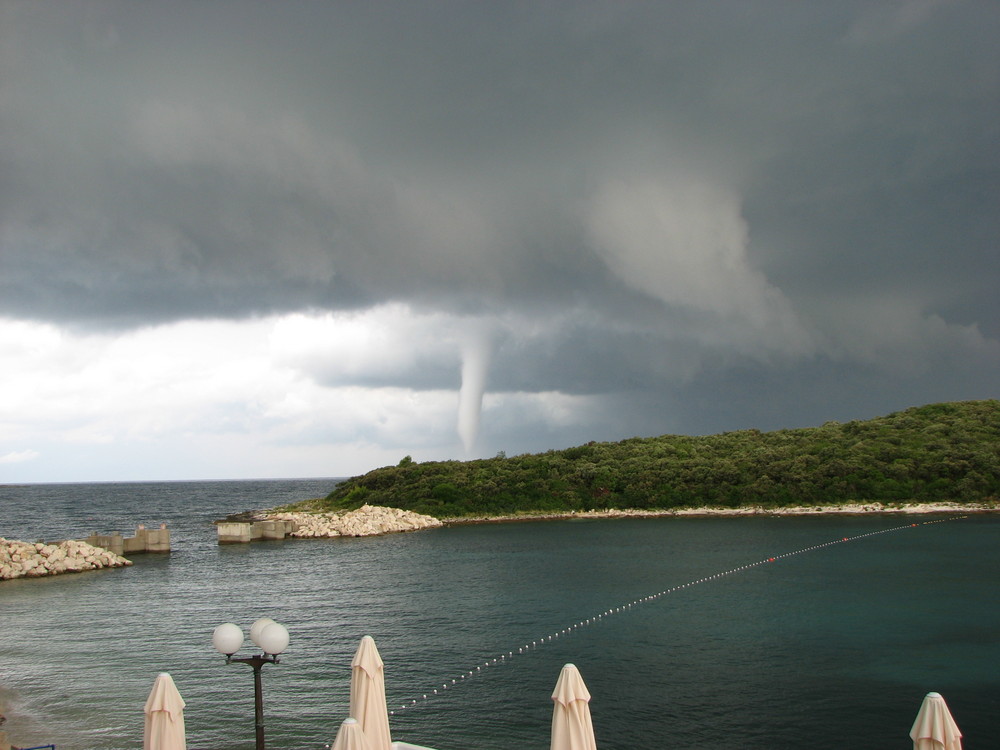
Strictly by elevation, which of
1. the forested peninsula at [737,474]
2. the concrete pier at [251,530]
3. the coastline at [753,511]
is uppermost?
the forested peninsula at [737,474]

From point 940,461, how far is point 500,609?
62.0 meters

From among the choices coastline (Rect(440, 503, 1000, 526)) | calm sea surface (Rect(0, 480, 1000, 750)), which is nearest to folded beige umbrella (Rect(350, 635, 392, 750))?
calm sea surface (Rect(0, 480, 1000, 750))

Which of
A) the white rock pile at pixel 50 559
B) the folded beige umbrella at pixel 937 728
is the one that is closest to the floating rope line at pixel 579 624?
the folded beige umbrella at pixel 937 728

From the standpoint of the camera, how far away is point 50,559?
45.7 meters

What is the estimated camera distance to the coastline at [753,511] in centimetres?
6738

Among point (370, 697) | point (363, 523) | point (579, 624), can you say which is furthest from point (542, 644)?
point (363, 523)

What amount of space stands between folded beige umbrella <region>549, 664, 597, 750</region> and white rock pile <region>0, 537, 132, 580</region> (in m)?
44.9

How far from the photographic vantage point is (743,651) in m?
22.5

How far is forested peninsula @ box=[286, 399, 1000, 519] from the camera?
7319 cm

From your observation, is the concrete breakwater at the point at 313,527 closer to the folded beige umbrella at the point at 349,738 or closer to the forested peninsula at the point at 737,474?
the forested peninsula at the point at 737,474

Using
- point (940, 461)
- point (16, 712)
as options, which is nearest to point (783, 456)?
point (940, 461)

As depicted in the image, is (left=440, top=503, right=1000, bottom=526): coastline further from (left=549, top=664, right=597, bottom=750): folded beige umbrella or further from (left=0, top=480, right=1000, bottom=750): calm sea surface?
(left=549, top=664, right=597, bottom=750): folded beige umbrella

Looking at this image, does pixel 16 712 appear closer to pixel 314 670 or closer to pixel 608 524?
pixel 314 670

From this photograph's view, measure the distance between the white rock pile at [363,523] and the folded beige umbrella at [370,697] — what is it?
57.6m
